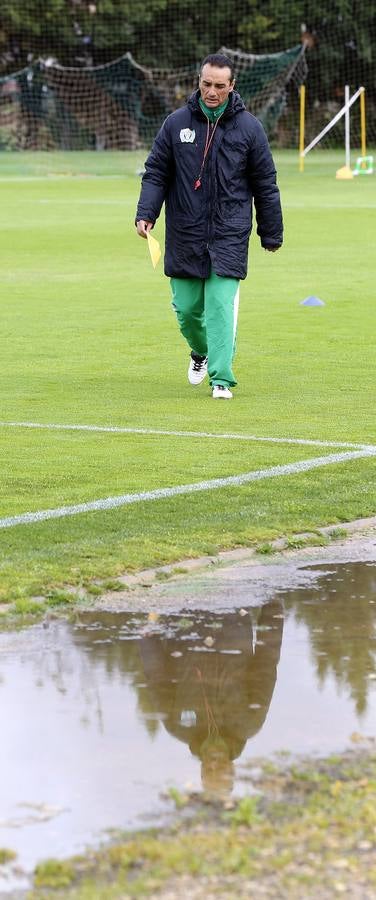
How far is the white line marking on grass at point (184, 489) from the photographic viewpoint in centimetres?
749

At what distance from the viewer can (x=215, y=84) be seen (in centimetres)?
1037

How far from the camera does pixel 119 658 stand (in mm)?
5359

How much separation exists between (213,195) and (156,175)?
15.0 inches

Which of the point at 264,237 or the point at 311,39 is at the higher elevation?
the point at 311,39

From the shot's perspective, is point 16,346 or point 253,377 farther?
point 16,346

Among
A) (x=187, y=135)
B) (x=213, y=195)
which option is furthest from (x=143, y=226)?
(x=187, y=135)

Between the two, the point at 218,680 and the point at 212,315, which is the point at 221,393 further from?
the point at 218,680

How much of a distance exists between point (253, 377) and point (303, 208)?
20.9m

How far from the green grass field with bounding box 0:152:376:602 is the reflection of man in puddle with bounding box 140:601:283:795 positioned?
0.76 meters

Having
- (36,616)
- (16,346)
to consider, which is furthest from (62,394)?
(36,616)

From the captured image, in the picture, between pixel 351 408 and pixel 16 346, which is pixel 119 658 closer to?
pixel 351 408

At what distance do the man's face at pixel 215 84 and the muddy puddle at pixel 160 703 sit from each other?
484 centimetres

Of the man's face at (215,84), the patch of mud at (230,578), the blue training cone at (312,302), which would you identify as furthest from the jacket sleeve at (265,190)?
the blue training cone at (312,302)

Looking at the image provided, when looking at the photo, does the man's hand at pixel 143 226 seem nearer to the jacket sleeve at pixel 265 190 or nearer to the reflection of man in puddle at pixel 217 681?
the jacket sleeve at pixel 265 190
